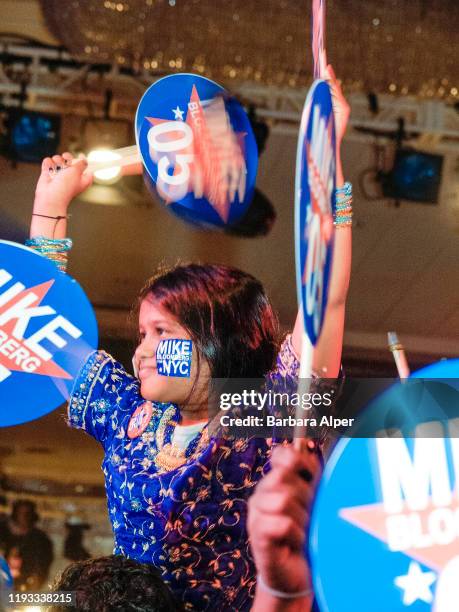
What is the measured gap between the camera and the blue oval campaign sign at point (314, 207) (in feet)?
6.63

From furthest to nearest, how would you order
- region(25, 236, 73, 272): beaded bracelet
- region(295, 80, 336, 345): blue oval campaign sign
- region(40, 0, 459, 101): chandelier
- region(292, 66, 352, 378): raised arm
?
1. region(40, 0, 459, 101): chandelier
2. region(25, 236, 73, 272): beaded bracelet
3. region(292, 66, 352, 378): raised arm
4. region(295, 80, 336, 345): blue oval campaign sign

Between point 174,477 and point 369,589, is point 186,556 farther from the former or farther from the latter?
point 369,589

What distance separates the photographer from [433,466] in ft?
7.50

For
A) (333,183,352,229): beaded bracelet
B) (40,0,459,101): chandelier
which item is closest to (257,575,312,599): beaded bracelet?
(333,183,352,229): beaded bracelet

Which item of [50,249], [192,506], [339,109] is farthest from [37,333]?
[339,109]

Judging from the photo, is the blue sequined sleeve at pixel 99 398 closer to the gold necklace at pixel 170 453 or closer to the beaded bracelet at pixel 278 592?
the gold necklace at pixel 170 453

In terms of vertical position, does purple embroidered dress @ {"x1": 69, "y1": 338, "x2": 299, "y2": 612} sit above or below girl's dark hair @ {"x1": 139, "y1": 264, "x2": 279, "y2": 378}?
below

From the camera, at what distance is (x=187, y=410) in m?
2.37

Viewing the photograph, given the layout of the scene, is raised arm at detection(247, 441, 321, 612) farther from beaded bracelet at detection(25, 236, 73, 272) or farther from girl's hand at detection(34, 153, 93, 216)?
girl's hand at detection(34, 153, 93, 216)

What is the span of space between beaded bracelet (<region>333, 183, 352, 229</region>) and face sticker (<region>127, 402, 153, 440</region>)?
0.68 m

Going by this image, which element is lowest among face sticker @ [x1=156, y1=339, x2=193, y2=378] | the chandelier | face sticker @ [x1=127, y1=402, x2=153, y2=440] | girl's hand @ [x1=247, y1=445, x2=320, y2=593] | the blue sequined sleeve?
girl's hand @ [x1=247, y1=445, x2=320, y2=593]

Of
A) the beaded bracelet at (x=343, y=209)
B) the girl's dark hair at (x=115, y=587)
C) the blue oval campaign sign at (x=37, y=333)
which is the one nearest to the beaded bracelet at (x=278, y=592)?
the girl's dark hair at (x=115, y=587)

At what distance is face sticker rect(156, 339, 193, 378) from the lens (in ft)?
7.81

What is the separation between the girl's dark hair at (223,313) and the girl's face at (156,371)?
20 millimetres
